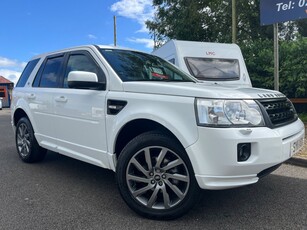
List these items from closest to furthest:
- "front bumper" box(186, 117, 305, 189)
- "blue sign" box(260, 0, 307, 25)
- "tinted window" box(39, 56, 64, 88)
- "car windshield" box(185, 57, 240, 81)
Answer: "front bumper" box(186, 117, 305, 189), "tinted window" box(39, 56, 64, 88), "blue sign" box(260, 0, 307, 25), "car windshield" box(185, 57, 240, 81)

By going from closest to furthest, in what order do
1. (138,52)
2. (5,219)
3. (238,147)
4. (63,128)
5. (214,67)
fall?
(238,147) → (5,219) → (63,128) → (138,52) → (214,67)

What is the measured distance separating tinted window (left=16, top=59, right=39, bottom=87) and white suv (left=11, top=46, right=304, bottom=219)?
1.41m

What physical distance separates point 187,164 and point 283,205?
54.2 inches

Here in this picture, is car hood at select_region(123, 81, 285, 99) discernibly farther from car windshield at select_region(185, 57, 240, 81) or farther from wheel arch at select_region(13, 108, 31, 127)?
car windshield at select_region(185, 57, 240, 81)

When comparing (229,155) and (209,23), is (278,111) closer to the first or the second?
(229,155)

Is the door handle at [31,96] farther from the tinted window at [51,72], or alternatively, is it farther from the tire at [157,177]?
the tire at [157,177]

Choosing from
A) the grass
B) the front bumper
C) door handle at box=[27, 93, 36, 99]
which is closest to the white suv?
the front bumper

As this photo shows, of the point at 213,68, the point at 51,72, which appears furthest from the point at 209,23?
the point at 51,72

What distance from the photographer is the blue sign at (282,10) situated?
308 inches

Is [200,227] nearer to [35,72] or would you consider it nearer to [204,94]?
[204,94]

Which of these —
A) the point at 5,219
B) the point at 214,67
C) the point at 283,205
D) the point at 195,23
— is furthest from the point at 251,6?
the point at 5,219

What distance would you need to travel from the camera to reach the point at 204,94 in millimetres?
3014

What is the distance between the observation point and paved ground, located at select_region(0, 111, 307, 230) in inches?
126

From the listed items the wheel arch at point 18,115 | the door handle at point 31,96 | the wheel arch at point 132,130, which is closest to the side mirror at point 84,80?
the wheel arch at point 132,130
